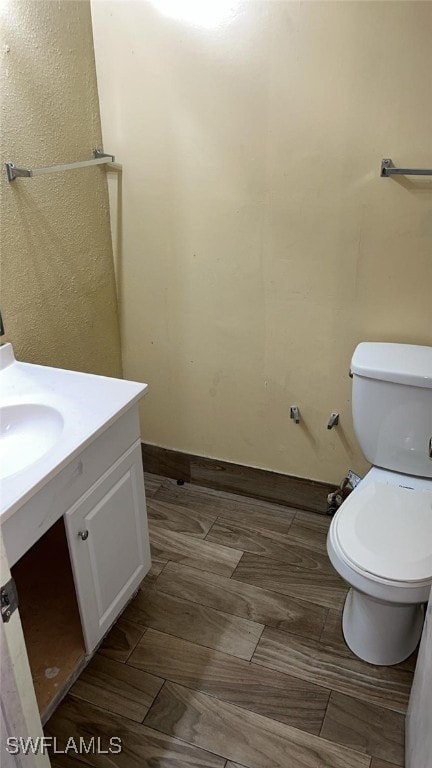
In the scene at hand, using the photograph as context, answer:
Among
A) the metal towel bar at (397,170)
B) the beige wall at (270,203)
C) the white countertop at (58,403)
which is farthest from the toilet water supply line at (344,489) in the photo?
the metal towel bar at (397,170)

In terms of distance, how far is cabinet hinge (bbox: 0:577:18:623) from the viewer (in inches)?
29.5

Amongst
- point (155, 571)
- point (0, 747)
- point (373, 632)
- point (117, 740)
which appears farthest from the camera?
point (155, 571)

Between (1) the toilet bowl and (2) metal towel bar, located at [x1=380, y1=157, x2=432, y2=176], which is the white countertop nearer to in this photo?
(1) the toilet bowl

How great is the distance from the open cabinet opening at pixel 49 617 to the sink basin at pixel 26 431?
0.37 m

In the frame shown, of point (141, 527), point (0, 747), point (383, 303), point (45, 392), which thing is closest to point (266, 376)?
point (383, 303)

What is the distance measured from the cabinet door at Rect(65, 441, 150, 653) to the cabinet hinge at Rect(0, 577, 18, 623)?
0.67m

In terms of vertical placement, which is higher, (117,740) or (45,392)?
(45,392)

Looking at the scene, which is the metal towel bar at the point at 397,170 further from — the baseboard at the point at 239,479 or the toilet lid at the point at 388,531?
the baseboard at the point at 239,479

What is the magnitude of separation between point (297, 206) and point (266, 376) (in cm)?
62

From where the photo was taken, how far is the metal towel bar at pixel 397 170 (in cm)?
171

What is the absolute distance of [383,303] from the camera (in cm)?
194

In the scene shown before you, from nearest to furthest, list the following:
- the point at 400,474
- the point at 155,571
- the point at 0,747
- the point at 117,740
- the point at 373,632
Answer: the point at 0,747 < the point at 117,740 < the point at 373,632 < the point at 400,474 < the point at 155,571

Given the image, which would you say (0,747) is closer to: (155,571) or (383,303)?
(155,571)

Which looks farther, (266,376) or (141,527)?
(266,376)
